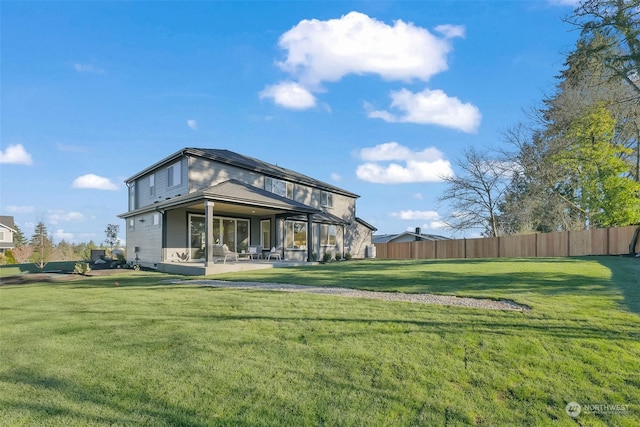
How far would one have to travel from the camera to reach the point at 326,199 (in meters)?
25.5

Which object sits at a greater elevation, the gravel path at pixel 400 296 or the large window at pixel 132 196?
the large window at pixel 132 196

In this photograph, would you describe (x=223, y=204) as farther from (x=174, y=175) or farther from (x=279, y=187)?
(x=279, y=187)

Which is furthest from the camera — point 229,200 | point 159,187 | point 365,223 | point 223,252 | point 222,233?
point 365,223

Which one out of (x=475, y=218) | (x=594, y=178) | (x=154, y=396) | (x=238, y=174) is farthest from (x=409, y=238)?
(x=154, y=396)

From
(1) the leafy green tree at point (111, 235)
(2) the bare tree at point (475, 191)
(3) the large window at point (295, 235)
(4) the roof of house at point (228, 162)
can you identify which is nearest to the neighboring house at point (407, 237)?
(2) the bare tree at point (475, 191)

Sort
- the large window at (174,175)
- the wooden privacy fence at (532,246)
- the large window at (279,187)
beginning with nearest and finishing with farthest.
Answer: the large window at (174,175) < the wooden privacy fence at (532,246) < the large window at (279,187)

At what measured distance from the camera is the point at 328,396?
3.24 meters

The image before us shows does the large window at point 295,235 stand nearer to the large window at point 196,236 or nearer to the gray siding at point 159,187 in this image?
the large window at point 196,236

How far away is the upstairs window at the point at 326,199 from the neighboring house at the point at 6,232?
43.4m

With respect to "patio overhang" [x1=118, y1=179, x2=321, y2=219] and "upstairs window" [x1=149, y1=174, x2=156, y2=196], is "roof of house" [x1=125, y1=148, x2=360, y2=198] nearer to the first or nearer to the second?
"upstairs window" [x1=149, y1=174, x2=156, y2=196]

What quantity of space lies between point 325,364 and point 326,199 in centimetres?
2183

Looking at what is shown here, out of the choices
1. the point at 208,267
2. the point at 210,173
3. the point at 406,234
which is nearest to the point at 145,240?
the point at 210,173

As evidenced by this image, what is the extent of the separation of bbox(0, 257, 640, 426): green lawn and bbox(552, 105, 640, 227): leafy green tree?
1689 centimetres

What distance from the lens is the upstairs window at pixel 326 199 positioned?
25.1 meters
